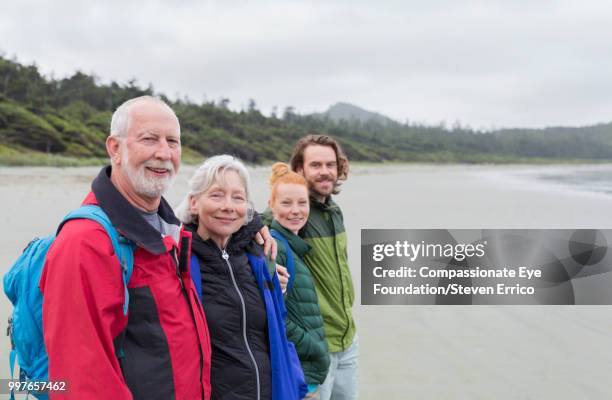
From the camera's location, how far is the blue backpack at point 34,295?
133 centimetres

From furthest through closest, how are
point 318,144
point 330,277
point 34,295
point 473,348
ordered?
point 473,348, point 318,144, point 330,277, point 34,295

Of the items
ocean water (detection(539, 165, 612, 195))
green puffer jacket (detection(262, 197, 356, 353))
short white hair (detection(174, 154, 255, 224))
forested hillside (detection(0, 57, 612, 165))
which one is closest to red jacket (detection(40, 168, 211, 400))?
short white hair (detection(174, 154, 255, 224))

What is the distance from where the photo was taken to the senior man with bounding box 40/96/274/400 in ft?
4.14

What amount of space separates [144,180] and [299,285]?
93cm

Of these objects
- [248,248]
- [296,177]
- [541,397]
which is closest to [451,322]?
[541,397]

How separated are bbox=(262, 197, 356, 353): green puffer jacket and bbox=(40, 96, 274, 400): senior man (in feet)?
2.81

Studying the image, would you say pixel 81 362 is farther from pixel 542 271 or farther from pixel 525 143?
pixel 525 143

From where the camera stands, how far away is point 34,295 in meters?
1.33

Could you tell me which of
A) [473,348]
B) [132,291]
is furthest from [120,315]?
[473,348]

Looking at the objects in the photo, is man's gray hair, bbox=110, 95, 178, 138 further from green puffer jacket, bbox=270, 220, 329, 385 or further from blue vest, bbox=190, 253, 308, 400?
green puffer jacket, bbox=270, 220, 329, 385

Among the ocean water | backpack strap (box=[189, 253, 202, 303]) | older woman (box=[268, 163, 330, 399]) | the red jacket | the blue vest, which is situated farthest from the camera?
the ocean water

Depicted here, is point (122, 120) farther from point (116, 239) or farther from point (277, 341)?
point (277, 341)

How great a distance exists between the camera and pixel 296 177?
241cm

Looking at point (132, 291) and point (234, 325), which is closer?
point (132, 291)
